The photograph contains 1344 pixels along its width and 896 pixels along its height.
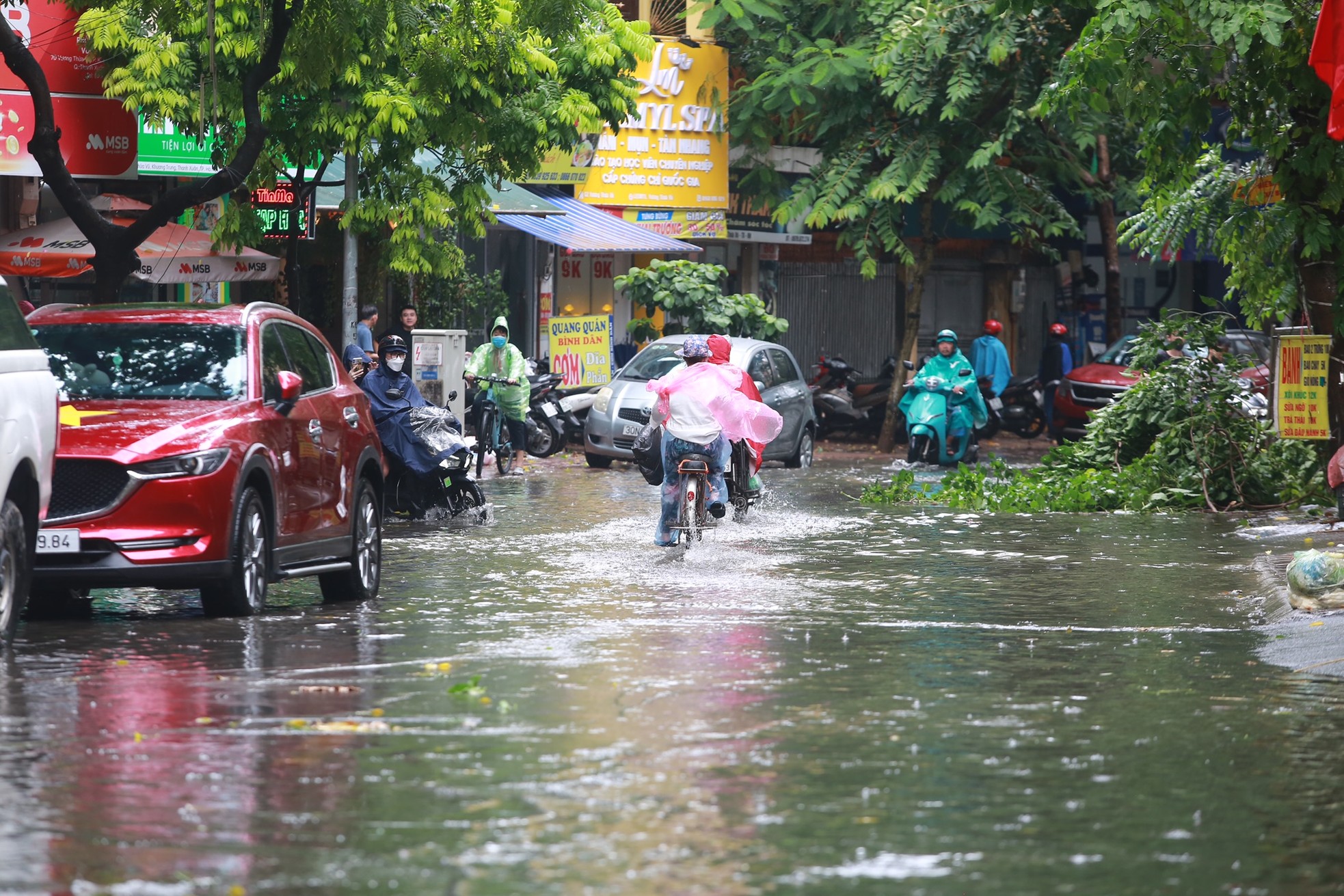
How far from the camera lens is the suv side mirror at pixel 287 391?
1144 cm

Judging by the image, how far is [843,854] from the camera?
223 inches

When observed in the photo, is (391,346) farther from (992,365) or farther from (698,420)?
(992,365)

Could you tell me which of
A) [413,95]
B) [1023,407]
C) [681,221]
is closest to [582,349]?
[681,221]

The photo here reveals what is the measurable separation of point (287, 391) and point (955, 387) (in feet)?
53.5

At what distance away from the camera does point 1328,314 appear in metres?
16.7

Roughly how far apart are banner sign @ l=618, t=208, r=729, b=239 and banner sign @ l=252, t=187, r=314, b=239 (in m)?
9.71

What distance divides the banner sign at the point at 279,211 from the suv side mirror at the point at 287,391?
1184 centimetres

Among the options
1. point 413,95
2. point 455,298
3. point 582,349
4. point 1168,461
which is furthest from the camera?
point 582,349

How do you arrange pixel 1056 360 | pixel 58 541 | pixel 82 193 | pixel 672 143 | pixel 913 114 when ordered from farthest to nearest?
1. pixel 1056 360
2. pixel 672 143
3. pixel 913 114
4. pixel 82 193
5. pixel 58 541

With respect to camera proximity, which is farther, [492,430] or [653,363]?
[653,363]

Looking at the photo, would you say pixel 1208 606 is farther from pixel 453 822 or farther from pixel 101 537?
pixel 453 822

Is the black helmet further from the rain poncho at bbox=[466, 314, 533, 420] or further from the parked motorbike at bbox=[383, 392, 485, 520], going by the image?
the rain poncho at bbox=[466, 314, 533, 420]

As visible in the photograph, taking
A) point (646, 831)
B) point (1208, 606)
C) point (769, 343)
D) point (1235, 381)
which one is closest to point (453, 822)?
point (646, 831)

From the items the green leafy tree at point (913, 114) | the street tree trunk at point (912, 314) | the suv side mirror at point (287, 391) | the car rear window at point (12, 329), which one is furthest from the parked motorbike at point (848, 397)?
the car rear window at point (12, 329)
